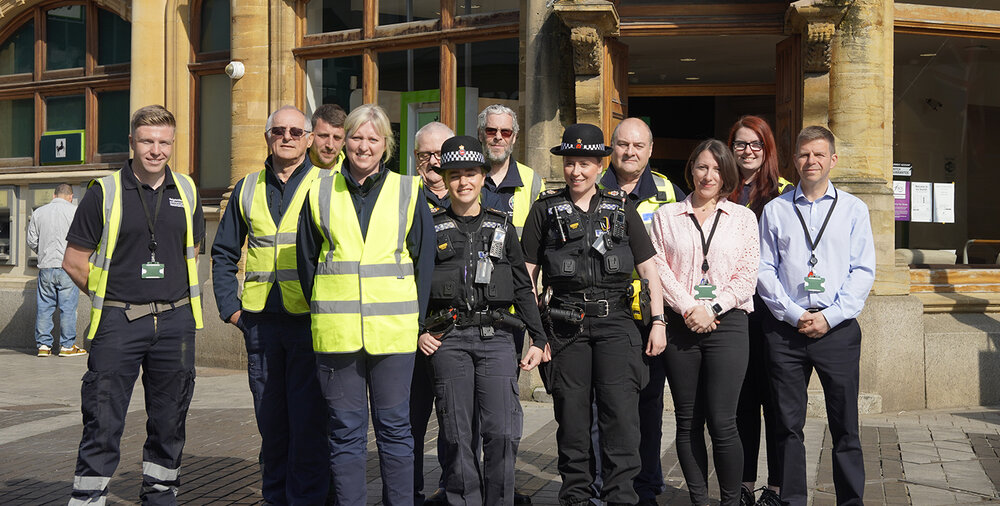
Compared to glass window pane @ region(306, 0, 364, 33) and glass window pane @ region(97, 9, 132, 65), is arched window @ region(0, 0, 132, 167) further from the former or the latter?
glass window pane @ region(306, 0, 364, 33)

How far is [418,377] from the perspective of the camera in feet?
19.0

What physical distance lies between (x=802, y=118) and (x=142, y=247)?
581cm

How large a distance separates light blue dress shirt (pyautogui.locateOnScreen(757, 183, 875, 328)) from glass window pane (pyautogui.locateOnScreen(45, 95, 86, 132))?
11.7 metres

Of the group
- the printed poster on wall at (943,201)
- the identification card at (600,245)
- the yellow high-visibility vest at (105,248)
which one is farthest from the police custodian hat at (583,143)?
the printed poster on wall at (943,201)

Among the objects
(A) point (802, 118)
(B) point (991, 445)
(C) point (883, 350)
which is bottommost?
(B) point (991, 445)

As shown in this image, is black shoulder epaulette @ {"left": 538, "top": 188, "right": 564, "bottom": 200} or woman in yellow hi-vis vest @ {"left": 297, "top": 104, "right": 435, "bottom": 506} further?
black shoulder epaulette @ {"left": 538, "top": 188, "right": 564, "bottom": 200}

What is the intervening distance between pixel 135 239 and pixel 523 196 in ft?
6.82

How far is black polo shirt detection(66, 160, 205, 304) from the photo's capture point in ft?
17.3

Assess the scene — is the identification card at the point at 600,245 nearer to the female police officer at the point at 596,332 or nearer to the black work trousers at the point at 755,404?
the female police officer at the point at 596,332

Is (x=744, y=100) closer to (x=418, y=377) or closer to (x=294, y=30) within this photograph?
(x=294, y=30)

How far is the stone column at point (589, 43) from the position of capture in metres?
8.86

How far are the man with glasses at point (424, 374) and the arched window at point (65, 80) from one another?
31.0 feet

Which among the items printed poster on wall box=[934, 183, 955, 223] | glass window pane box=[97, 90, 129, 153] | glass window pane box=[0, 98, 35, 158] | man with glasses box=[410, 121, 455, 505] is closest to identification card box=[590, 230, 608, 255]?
man with glasses box=[410, 121, 455, 505]

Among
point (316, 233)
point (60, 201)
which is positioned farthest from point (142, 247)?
point (60, 201)
